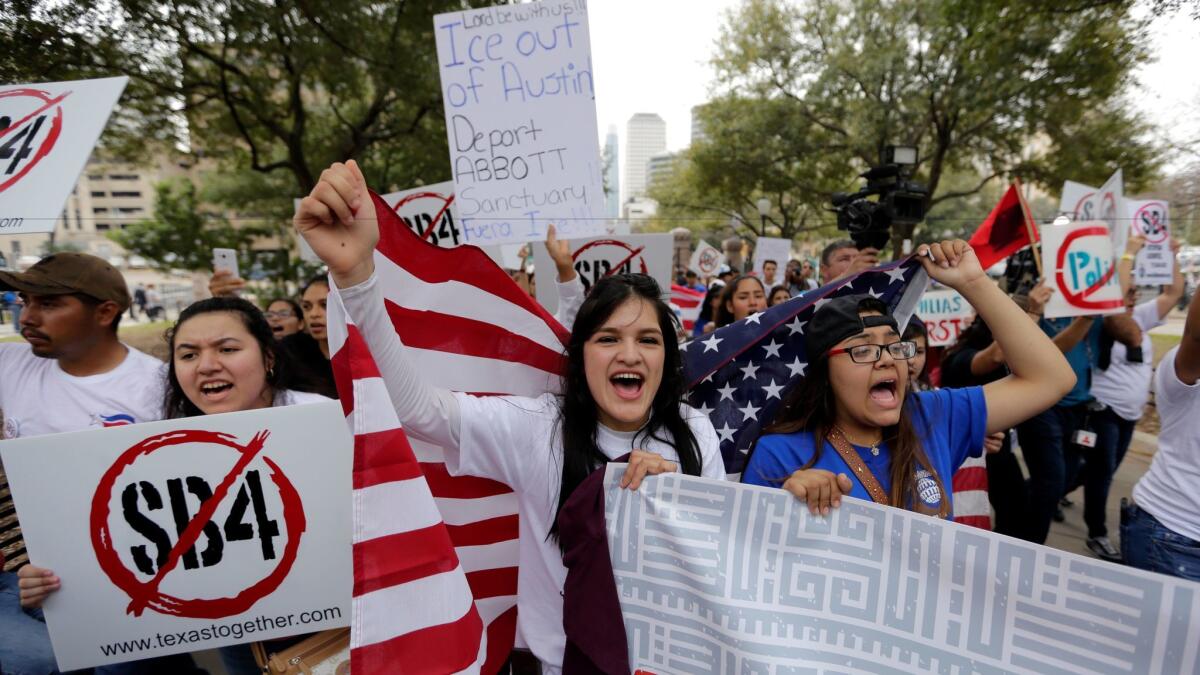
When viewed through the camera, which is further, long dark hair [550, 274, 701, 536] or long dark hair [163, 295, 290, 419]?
long dark hair [163, 295, 290, 419]

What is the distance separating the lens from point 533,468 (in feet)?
5.95

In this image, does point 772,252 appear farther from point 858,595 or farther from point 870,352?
point 858,595

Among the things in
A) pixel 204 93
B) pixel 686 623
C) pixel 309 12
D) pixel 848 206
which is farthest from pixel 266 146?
pixel 686 623

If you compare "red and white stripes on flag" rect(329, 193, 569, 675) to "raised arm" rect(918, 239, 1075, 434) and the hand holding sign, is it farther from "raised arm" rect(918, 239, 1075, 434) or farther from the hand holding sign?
"raised arm" rect(918, 239, 1075, 434)

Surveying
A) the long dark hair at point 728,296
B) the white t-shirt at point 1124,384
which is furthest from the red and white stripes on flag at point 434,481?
the white t-shirt at point 1124,384

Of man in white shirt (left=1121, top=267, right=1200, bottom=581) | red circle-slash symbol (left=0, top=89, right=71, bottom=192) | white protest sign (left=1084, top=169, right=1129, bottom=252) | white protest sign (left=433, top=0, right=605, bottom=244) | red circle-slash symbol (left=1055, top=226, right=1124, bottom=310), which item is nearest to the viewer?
Answer: man in white shirt (left=1121, top=267, right=1200, bottom=581)

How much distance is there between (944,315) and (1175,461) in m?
3.44

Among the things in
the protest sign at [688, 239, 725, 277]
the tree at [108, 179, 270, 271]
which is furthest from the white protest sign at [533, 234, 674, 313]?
the tree at [108, 179, 270, 271]

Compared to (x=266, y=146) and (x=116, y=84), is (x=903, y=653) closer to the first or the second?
(x=116, y=84)

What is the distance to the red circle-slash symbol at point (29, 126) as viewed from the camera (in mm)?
2299

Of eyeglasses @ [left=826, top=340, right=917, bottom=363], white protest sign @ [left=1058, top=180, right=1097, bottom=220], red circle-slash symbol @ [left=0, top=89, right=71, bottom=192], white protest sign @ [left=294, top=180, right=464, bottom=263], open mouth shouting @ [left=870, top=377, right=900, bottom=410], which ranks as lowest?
open mouth shouting @ [left=870, top=377, right=900, bottom=410]

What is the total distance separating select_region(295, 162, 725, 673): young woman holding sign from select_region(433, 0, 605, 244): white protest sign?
1.14m

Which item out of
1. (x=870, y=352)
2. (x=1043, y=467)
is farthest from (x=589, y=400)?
(x=1043, y=467)

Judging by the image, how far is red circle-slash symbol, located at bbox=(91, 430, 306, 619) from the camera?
1843 mm
